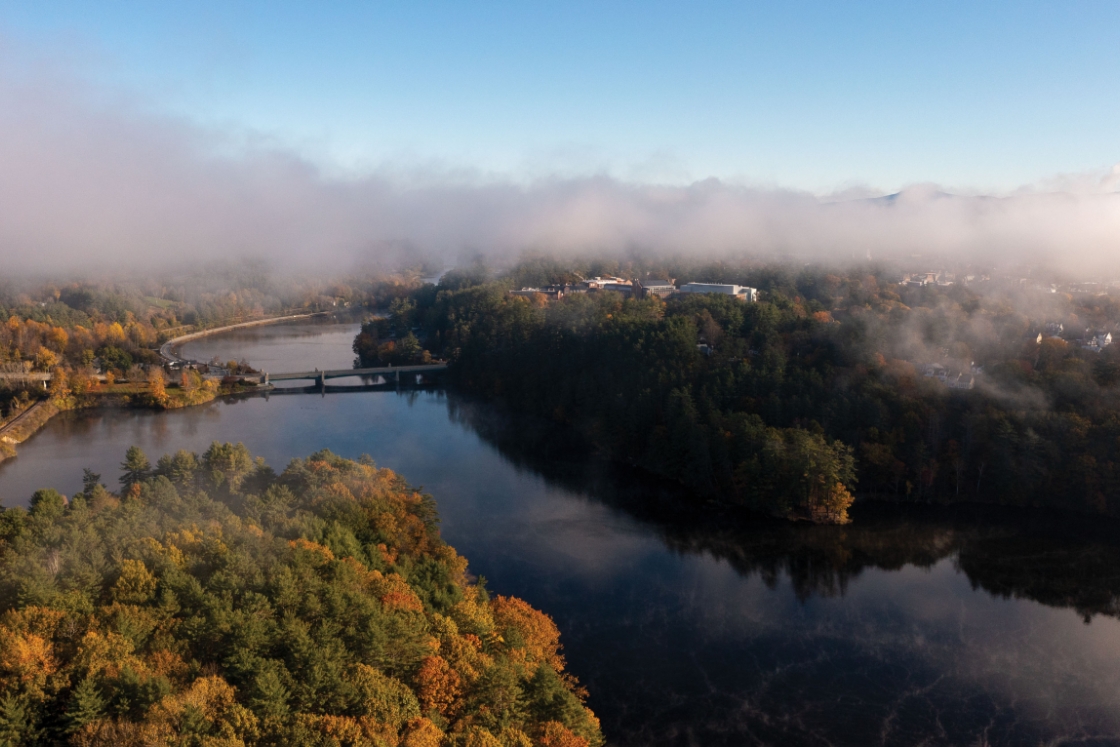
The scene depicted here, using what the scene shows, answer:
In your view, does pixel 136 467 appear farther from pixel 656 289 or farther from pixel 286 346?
pixel 286 346

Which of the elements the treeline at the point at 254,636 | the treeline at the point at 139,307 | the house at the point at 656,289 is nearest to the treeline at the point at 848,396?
the house at the point at 656,289

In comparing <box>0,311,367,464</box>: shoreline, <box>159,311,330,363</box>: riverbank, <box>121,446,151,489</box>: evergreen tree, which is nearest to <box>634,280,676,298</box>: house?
<box>0,311,367,464</box>: shoreline

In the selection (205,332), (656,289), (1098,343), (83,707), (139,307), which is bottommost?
(83,707)

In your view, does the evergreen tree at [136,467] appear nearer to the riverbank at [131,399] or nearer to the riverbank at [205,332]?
the riverbank at [131,399]

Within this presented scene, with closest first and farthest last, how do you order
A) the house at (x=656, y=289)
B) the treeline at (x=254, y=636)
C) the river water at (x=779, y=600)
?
the treeline at (x=254, y=636) → the river water at (x=779, y=600) → the house at (x=656, y=289)

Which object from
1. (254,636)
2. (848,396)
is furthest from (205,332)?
(254,636)

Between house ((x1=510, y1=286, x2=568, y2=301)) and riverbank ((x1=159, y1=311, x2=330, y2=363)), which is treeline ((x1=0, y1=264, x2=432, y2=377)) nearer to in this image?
riverbank ((x1=159, y1=311, x2=330, y2=363))
